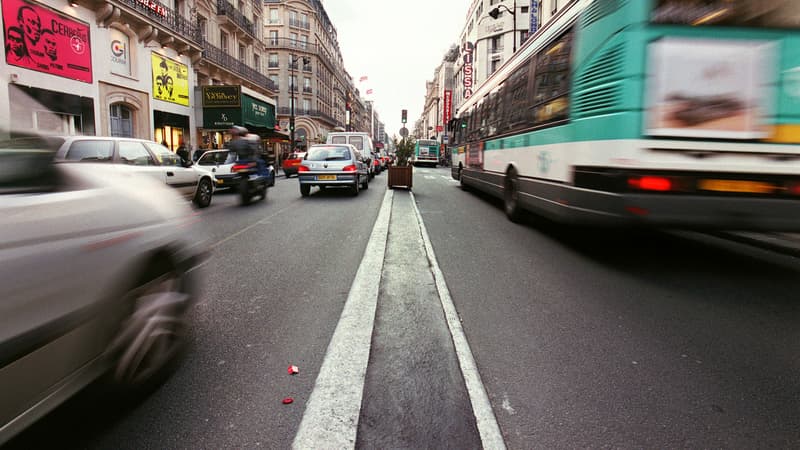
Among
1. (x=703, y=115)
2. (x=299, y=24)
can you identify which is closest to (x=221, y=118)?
(x=703, y=115)

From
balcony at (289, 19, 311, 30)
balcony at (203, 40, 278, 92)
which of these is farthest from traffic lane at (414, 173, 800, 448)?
balcony at (289, 19, 311, 30)

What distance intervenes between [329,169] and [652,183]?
9.98m

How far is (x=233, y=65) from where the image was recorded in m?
30.9

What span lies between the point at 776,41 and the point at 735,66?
1.42ft

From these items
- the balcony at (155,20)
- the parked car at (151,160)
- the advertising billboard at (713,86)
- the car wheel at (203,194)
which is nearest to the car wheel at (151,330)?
the advertising billboard at (713,86)

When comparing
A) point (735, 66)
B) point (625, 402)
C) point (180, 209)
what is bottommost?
point (625, 402)

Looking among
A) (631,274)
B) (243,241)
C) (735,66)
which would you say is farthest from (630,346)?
(243,241)

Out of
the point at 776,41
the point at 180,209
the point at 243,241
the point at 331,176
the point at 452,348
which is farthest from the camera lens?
the point at 331,176

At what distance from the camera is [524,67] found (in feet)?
27.0

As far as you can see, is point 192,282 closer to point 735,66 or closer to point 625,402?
point 625,402

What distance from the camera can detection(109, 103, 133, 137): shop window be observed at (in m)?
19.2

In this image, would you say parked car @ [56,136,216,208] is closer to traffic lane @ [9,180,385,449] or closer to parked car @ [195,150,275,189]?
parked car @ [195,150,275,189]

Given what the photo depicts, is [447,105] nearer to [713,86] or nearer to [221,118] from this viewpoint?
[221,118]

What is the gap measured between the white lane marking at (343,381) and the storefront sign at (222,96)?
23.4 meters
